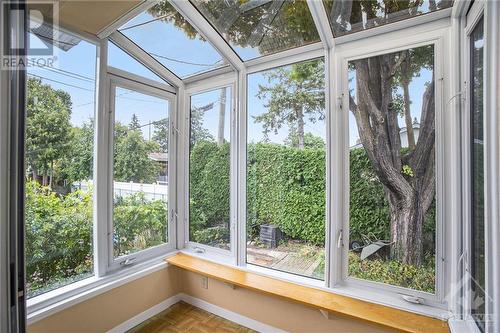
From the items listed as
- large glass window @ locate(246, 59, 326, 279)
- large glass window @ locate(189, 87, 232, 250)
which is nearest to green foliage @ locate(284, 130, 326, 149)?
large glass window @ locate(246, 59, 326, 279)

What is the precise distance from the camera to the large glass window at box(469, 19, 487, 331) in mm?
1271

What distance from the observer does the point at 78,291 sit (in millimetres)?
1932

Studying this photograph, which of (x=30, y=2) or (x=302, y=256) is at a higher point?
(x=30, y=2)

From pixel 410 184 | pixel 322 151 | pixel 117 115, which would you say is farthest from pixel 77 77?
pixel 410 184

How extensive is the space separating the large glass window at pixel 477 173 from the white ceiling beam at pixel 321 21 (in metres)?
0.86

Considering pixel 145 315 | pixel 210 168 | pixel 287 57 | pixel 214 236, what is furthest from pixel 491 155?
pixel 145 315

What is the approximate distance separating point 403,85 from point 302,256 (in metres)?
1.57

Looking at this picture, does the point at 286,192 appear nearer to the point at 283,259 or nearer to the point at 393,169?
the point at 283,259

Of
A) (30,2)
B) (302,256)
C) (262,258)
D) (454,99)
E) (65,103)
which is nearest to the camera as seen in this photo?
(30,2)

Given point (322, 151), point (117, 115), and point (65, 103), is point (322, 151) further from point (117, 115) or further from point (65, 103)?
point (65, 103)

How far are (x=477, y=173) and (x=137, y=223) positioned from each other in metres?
2.68

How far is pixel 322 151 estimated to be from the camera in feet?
6.81

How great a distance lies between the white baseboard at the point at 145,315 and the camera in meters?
2.18

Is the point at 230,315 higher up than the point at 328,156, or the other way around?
the point at 328,156
